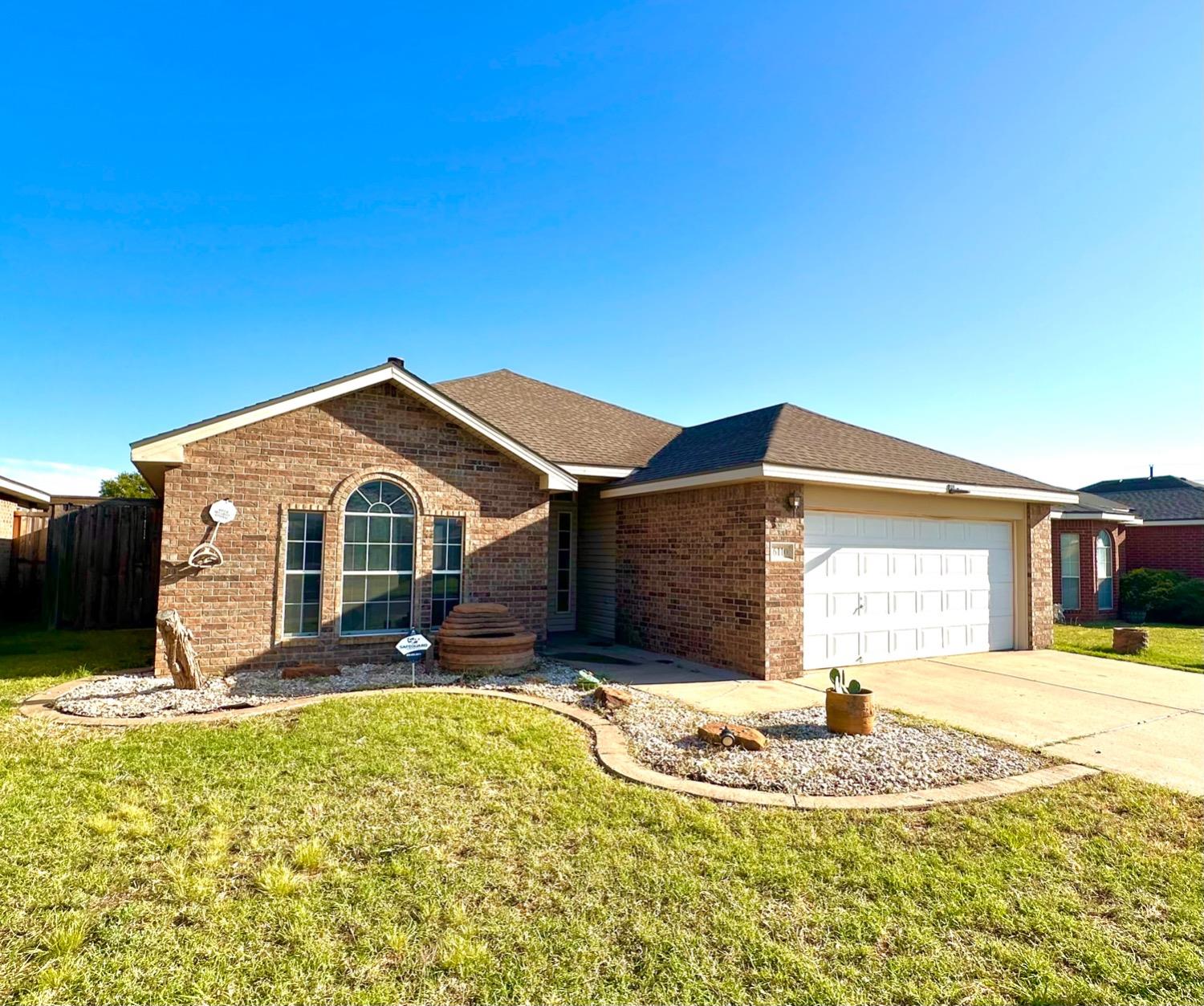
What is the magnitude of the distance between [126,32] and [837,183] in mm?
10727

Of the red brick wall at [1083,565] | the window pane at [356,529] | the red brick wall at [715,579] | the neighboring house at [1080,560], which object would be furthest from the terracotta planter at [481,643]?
the red brick wall at [1083,565]

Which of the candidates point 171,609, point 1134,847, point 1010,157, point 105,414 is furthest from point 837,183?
point 105,414

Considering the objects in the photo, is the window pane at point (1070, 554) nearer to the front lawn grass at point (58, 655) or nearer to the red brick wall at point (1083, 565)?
the red brick wall at point (1083, 565)

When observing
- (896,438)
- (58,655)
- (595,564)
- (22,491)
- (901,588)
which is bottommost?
(58,655)

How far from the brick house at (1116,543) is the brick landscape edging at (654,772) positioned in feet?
45.7

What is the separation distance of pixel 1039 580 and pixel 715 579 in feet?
24.1

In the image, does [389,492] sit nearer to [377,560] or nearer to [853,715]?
[377,560]

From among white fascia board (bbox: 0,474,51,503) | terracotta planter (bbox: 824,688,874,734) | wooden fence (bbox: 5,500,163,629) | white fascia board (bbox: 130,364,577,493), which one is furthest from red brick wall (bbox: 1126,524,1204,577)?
white fascia board (bbox: 0,474,51,503)

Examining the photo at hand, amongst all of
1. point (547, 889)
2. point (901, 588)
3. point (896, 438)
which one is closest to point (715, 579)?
point (901, 588)

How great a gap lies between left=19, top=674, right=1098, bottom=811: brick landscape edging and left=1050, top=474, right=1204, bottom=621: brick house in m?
13.9

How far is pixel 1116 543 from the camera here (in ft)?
61.2

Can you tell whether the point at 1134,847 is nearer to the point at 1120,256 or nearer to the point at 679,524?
the point at 679,524

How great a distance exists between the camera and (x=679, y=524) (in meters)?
10.5

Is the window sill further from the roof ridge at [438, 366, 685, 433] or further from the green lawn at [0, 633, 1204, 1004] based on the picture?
the roof ridge at [438, 366, 685, 433]
